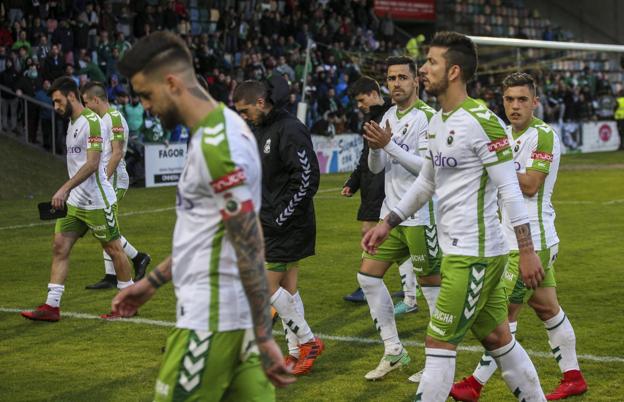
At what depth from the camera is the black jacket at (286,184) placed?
25.4ft

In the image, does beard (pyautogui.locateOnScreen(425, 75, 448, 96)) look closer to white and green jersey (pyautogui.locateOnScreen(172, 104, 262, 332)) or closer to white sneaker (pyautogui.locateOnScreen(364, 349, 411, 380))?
white and green jersey (pyautogui.locateOnScreen(172, 104, 262, 332))

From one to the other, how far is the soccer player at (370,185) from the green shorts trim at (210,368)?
5.12 metres

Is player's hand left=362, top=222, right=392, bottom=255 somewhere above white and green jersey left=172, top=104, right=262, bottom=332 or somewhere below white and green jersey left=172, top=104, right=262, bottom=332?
below

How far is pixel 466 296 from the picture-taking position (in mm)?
5645

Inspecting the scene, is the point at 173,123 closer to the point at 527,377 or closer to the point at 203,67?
the point at 527,377

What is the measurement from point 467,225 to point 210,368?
2114 mm

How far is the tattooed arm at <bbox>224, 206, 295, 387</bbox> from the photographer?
397 cm

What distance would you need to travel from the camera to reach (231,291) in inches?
162

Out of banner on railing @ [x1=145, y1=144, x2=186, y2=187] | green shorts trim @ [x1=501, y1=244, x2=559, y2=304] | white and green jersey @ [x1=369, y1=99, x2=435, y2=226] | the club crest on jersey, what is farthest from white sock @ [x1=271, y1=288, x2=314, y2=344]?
banner on railing @ [x1=145, y1=144, x2=186, y2=187]

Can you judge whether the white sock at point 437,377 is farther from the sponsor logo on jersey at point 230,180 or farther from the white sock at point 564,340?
the sponsor logo on jersey at point 230,180

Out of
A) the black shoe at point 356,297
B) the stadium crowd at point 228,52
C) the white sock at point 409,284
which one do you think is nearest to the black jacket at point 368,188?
the white sock at point 409,284

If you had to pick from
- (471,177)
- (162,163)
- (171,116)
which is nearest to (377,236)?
(471,177)

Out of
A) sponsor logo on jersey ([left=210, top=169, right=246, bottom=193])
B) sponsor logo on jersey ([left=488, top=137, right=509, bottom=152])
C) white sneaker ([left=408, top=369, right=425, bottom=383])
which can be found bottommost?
white sneaker ([left=408, top=369, right=425, bottom=383])

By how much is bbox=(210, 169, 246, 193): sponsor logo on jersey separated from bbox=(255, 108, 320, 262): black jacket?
373 centimetres
